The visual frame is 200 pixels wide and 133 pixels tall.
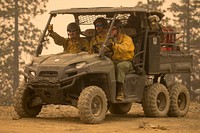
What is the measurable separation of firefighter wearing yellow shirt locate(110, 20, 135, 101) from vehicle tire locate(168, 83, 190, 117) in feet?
7.79

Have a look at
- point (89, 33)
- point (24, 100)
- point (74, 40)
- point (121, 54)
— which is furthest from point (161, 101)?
point (24, 100)

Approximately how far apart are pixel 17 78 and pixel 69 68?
3426cm

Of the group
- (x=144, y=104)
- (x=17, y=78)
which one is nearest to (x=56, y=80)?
(x=144, y=104)

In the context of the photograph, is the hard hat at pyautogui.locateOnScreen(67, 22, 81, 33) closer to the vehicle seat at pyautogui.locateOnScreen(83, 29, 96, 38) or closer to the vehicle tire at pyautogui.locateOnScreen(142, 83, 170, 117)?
the vehicle seat at pyautogui.locateOnScreen(83, 29, 96, 38)

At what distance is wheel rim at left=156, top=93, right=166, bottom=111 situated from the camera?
57.4 feet

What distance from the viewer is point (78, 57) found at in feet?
50.3

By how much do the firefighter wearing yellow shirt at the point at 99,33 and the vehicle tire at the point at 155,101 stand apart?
1858mm

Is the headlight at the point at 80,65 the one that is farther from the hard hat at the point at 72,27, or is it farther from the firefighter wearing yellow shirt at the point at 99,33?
the hard hat at the point at 72,27

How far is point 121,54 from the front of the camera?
15.9 m

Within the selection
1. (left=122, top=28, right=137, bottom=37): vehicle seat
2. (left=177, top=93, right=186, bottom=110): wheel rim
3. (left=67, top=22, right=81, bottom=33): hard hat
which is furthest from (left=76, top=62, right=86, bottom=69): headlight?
(left=177, top=93, right=186, bottom=110): wheel rim

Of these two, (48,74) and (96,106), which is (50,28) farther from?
(96,106)

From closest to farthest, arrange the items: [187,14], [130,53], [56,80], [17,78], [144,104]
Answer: [56,80] → [130,53] → [144,104] → [17,78] → [187,14]

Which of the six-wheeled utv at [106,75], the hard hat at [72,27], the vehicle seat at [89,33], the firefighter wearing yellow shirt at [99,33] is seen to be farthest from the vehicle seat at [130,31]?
the hard hat at [72,27]

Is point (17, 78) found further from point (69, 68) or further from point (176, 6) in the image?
point (69, 68)
